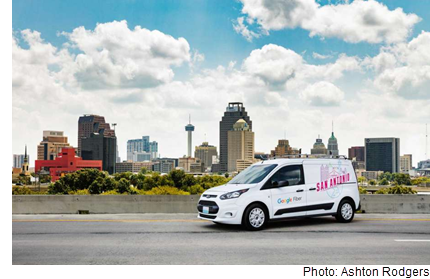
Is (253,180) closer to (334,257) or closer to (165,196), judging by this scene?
(334,257)

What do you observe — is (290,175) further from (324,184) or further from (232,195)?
(232,195)

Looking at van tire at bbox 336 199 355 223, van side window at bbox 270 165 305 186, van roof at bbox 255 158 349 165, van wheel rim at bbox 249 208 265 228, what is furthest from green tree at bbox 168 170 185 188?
van wheel rim at bbox 249 208 265 228

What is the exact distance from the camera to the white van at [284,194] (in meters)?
11.6

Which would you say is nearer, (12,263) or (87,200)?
(12,263)

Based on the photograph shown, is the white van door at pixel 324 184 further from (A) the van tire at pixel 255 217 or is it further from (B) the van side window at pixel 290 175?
(A) the van tire at pixel 255 217

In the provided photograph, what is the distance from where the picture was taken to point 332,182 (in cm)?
1309

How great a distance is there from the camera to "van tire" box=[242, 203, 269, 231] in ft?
38.1

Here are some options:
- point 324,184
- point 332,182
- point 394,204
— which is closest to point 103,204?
point 324,184

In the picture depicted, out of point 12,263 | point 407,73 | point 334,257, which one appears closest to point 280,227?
point 334,257

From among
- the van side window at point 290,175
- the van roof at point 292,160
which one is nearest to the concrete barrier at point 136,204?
the van roof at point 292,160

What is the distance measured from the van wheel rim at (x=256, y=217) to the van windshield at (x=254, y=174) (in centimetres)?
75

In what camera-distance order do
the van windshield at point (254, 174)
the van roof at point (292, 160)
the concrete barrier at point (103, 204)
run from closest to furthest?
1. the van windshield at point (254, 174)
2. the van roof at point (292, 160)
3. the concrete barrier at point (103, 204)

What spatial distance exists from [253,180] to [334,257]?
379 centimetres

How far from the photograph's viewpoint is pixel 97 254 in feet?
29.6
